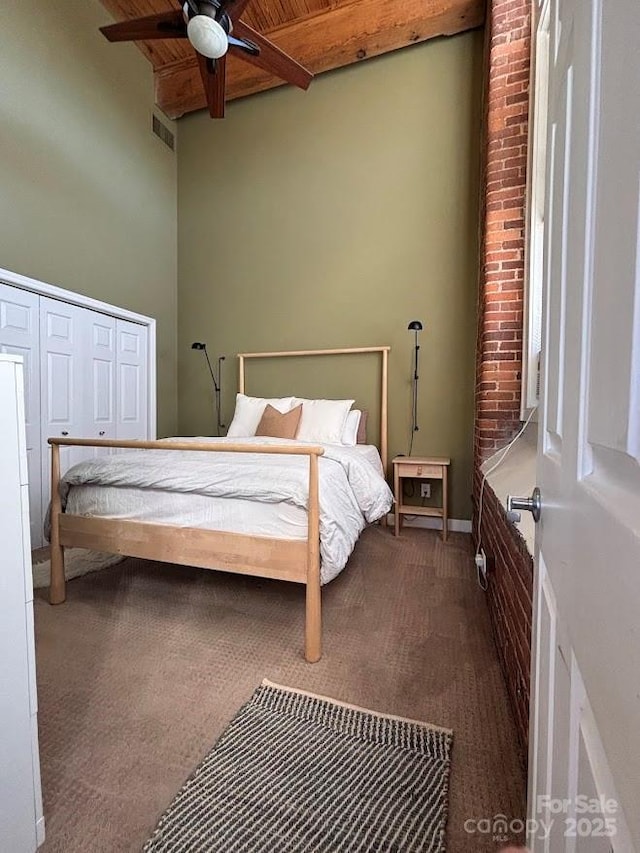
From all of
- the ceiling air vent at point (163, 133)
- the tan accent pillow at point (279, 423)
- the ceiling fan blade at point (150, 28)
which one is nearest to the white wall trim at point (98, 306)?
the tan accent pillow at point (279, 423)

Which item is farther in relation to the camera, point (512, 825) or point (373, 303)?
point (373, 303)

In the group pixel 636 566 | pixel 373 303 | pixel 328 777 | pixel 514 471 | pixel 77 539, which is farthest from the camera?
pixel 373 303

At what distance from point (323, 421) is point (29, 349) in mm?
2100

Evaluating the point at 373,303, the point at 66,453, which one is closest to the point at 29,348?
the point at 66,453

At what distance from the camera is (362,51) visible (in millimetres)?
3285

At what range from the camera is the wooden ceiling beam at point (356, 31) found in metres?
2.99

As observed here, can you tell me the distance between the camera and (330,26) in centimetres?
327

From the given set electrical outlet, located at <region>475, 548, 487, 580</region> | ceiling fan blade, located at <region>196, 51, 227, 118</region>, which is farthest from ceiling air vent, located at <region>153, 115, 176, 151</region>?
electrical outlet, located at <region>475, 548, 487, 580</region>

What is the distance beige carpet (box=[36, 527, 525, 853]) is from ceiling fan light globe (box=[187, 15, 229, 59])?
9.32 feet

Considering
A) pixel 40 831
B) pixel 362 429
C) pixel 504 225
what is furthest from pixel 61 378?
pixel 504 225

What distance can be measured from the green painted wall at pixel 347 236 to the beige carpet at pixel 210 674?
1.67m

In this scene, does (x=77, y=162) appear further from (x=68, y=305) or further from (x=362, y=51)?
(x=362, y=51)

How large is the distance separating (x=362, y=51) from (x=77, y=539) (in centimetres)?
432

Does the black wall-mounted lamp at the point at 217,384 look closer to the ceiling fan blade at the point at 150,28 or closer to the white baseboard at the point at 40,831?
the ceiling fan blade at the point at 150,28
